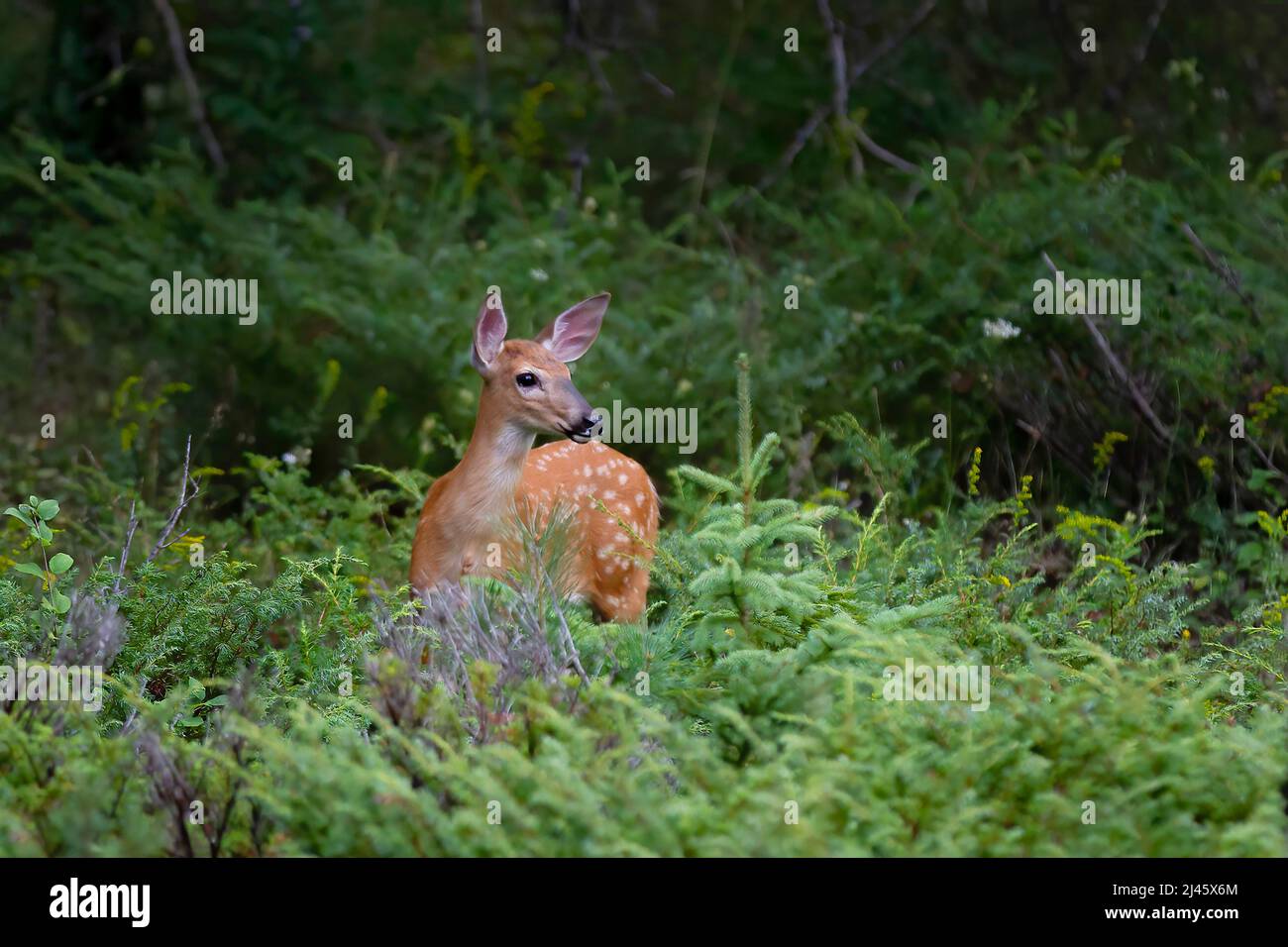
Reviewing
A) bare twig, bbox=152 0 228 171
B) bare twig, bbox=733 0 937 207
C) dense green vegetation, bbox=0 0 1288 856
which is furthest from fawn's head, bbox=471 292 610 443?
bare twig, bbox=152 0 228 171

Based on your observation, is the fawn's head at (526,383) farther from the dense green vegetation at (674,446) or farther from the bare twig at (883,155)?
the bare twig at (883,155)

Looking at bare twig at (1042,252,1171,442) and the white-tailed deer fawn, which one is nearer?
the white-tailed deer fawn

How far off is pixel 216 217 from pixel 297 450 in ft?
9.39

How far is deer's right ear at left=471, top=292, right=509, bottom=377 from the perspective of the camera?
21.4 ft

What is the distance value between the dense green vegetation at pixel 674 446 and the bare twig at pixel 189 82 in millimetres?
114

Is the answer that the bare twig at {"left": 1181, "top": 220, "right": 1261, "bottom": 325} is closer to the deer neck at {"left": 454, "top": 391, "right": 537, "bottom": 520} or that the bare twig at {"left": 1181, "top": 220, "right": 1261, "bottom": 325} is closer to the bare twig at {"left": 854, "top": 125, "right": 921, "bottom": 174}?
the deer neck at {"left": 454, "top": 391, "right": 537, "bottom": 520}

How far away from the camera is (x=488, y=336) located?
661 centimetres

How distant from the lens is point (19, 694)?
4.95m

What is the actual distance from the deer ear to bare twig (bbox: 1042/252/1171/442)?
2.14 metres

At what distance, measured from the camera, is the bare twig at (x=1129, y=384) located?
7840 mm

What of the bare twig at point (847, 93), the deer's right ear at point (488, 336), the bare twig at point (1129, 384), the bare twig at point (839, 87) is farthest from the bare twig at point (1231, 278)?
the bare twig at point (847, 93)

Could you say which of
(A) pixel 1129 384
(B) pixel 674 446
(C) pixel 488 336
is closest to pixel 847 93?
(B) pixel 674 446

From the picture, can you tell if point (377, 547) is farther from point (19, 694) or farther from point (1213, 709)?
point (1213, 709)
